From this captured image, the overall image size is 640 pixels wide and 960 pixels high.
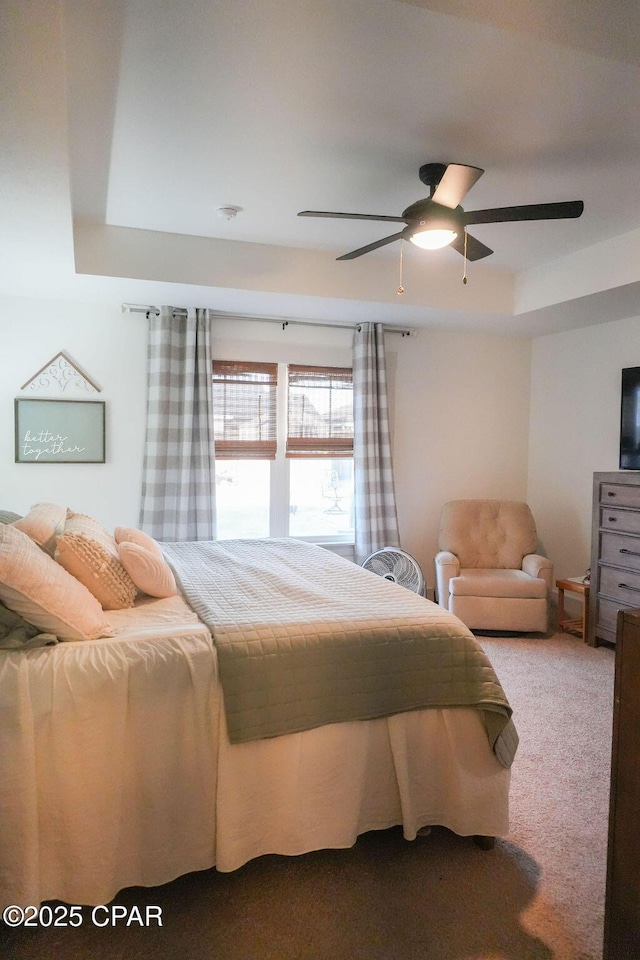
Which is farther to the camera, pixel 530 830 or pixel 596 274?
pixel 596 274

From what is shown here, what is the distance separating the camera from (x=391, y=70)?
203cm

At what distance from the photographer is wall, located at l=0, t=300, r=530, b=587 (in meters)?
4.09

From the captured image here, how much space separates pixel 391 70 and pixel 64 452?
3204mm

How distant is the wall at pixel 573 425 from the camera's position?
4.55 meters

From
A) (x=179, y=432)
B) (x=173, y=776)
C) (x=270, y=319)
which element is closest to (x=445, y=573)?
(x=179, y=432)

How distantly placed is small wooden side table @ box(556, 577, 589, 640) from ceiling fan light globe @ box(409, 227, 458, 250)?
2712 millimetres

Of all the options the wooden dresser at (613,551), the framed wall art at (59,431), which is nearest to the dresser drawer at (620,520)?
the wooden dresser at (613,551)

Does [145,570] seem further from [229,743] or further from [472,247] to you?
[472,247]

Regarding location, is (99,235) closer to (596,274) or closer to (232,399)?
(232,399)

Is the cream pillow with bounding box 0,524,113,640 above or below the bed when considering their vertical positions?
above

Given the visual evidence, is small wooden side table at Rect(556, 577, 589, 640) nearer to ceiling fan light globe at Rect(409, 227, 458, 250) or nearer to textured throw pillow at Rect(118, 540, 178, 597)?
ceiling fan light globe at Rect(409, 227, 458, 250)

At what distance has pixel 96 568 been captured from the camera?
7.00 ft

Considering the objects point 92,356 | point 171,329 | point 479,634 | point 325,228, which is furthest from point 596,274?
point 92,356

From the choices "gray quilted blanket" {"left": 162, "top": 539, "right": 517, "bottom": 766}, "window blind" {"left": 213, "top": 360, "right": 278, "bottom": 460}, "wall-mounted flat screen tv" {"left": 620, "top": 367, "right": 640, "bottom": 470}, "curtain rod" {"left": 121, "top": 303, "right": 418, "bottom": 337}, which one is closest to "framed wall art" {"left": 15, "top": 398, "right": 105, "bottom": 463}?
"curtain rod" {"left": 121, "top": 303, "right": 418, "bottom": 337}
